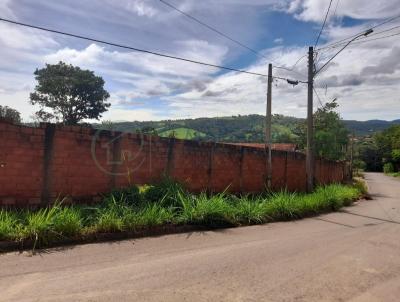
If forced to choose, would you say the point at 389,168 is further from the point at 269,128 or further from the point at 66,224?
the point at 66,224

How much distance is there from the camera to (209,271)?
18.3ft

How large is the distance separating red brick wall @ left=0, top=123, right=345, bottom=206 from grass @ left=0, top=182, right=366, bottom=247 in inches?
18.7

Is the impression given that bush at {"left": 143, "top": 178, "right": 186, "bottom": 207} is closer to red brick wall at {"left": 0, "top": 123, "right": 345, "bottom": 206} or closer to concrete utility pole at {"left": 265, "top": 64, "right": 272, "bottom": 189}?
red brick wall at {"left": 0, "top": 123, "right": 345, "bottom": 206}

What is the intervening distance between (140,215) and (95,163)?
5.98 feet

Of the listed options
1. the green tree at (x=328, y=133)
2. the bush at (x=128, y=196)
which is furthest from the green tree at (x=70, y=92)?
the bush at (x=128, y=196)

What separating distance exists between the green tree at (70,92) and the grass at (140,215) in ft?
113

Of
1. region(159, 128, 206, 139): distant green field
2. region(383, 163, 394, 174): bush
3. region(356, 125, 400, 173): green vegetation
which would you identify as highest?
region(159, 128, 206, 139): distant green field

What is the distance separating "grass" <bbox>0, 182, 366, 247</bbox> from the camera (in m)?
6.37

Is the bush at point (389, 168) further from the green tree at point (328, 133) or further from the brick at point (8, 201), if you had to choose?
the brick at point (8, 201)

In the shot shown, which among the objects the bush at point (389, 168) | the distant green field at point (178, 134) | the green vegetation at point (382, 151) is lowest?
the bush at point (389, 168)

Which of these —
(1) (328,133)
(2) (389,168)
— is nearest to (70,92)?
(1) (328,133)

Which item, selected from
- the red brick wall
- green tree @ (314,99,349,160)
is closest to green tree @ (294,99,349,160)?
green tree @ (314,99,349,160)

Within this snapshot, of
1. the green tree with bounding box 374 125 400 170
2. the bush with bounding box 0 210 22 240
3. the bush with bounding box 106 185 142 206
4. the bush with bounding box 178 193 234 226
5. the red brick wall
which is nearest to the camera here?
the bush with bounding box 0 210 22 240

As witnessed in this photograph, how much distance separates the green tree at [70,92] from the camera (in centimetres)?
4231
